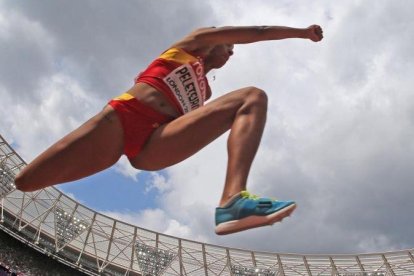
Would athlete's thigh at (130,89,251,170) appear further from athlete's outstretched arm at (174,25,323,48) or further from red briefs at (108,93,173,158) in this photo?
athlete's outstretched arm at (174,25,323,48)

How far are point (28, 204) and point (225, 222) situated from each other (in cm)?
3241

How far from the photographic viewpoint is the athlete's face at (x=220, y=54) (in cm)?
366

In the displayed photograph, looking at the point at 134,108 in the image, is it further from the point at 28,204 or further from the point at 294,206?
the point at 28,204

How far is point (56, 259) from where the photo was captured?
109 ft

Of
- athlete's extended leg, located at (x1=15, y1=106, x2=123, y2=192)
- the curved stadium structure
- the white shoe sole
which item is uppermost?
the curved stadium structure

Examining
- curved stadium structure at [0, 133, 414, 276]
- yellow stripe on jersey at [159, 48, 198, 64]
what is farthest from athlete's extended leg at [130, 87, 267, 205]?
curved stadium structure at [0, 133, 414, 276]

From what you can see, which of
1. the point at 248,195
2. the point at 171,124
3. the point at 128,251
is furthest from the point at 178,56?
the point at 128,251

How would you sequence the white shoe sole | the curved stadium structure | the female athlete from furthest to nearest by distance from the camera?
the curved stadium structure → the female athlete → the white shoe sole

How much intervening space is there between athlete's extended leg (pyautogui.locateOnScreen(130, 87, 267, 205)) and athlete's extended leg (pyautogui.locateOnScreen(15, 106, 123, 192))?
0.86ft

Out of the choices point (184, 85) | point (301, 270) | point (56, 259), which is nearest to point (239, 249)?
point (301, 270)

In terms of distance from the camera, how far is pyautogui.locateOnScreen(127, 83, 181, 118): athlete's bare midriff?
124 inches

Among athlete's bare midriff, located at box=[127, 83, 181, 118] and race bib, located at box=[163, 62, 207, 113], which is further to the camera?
race bib, located at box=[163, 62, 207, 113]

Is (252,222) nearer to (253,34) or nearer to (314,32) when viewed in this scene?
(253,34)

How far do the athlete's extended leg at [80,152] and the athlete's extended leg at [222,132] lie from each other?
26 cm
